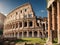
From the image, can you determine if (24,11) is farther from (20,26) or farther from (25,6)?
(20,26)

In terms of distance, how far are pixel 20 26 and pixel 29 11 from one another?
753 centimetres

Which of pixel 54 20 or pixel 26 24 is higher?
pixel 26 24

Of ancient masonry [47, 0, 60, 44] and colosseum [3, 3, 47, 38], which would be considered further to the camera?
colosseum [3, 3, 47, 38]

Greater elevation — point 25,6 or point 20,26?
point 25,6

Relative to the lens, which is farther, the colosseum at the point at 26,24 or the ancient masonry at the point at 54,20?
the colosseum at the point at 26,24

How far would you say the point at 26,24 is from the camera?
6850 centimetres

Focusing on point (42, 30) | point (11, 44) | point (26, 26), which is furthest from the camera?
point (26, 26)

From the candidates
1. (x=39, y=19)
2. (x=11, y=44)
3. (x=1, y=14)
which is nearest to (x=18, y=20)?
(x=39, y=19)

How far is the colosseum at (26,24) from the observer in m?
62.8

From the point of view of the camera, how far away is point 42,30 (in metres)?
61.9

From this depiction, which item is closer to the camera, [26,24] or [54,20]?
[54,20]

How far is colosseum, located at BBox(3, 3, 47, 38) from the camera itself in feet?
206

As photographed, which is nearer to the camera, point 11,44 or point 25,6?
point 11,44

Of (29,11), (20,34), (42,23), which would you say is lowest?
(20,34)
